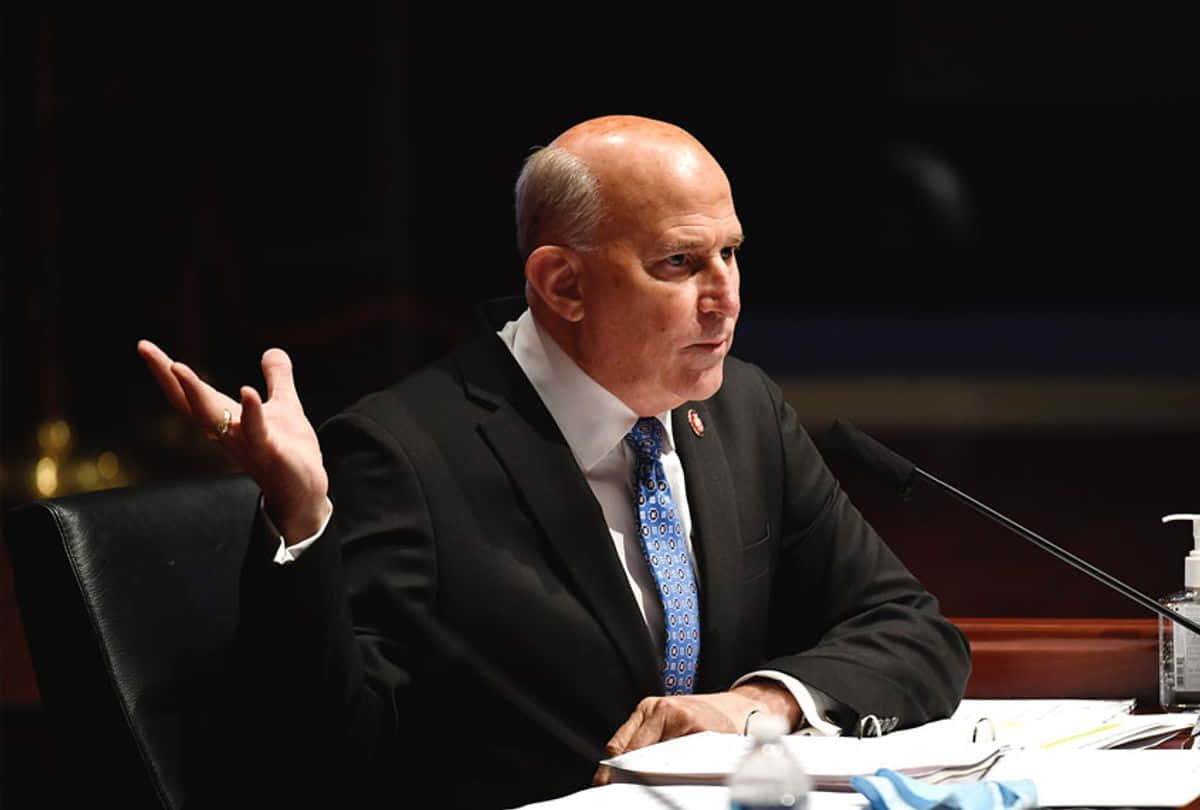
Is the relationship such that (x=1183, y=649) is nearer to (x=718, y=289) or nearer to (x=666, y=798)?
(x=718, y=289)

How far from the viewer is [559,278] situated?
1.92 m

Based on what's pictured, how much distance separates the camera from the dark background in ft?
16.2

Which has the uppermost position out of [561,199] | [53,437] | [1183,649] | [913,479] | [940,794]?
[561,199]

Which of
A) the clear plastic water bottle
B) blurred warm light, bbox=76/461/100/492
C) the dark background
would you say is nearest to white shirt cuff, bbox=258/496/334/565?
the clear plastic water bottle

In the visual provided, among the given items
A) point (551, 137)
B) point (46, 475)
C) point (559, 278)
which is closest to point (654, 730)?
point (559, 278)

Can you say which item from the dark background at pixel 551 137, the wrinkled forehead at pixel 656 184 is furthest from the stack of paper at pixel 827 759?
the dark background at pixel 551 137

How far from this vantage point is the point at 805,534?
2.09m

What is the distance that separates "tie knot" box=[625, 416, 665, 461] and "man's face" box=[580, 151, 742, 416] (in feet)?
0.20

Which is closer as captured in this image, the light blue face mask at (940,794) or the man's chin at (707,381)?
the light blue face mask at (940,794)

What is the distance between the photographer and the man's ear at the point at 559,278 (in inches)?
75.5

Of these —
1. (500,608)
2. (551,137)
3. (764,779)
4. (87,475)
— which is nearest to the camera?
(764,779)

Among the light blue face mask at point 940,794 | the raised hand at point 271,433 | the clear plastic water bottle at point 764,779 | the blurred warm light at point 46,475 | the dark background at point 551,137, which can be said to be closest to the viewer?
the clear plastic water bottle at point 764,779

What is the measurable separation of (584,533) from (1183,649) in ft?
2.11

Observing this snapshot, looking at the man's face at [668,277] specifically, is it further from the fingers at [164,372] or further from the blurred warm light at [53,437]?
the blurred warm light at [53,437]
